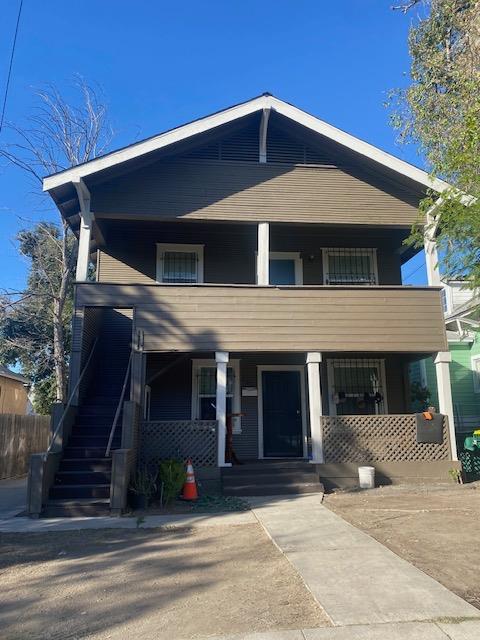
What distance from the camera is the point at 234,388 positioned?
12219 mm

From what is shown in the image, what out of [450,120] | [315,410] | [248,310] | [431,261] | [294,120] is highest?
[450,120]

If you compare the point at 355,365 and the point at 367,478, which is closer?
the point at 367,478

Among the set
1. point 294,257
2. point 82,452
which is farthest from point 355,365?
point 82,452

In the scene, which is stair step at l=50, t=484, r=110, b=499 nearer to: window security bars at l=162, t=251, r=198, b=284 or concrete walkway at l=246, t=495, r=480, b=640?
concrete walkway at l=246, t=495, r=480, b=640

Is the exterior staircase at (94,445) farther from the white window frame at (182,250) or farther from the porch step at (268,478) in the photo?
the porch step at (268,478)

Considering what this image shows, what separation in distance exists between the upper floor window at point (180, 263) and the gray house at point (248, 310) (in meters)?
0.03

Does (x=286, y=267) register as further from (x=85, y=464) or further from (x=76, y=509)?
(x=76, y=509)

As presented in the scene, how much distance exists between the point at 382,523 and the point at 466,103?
1008cm

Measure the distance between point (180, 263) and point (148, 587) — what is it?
880 cm

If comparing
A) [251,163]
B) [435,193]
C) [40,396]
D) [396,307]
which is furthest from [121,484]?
[40,396]

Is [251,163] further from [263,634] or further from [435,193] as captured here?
[263,634]

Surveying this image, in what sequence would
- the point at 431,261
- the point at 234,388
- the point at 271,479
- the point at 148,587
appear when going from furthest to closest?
the point at 234,388
the point at 431,261
the point at 271,479
the point at 148,587

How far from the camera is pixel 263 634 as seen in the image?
3.46m

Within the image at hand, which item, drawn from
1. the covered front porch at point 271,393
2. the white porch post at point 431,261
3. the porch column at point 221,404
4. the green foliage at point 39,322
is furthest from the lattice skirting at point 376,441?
the green foliage at point 39,322
